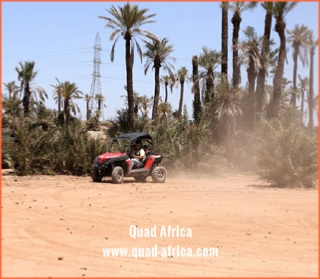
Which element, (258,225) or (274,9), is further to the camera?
(274,9)

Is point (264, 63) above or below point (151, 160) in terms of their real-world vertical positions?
above

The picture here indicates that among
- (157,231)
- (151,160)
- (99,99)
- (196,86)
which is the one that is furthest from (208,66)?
(99,99)

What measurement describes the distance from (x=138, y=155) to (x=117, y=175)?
1.50m

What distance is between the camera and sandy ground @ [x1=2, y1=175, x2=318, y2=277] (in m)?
7.04

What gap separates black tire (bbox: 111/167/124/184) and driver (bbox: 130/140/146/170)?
716 mm

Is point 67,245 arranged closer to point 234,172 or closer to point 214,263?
point 214,263

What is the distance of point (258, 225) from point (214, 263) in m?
2.76

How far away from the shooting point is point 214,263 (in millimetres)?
7426

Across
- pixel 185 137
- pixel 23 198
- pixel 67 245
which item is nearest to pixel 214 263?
pixel 67 245

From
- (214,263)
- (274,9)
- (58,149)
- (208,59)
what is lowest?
(214,263)

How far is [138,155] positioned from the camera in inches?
709

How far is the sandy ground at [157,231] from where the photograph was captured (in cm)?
704

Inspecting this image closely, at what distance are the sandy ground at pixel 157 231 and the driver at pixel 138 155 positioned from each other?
341 centimetres

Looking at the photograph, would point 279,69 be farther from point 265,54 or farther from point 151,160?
point 151,160
